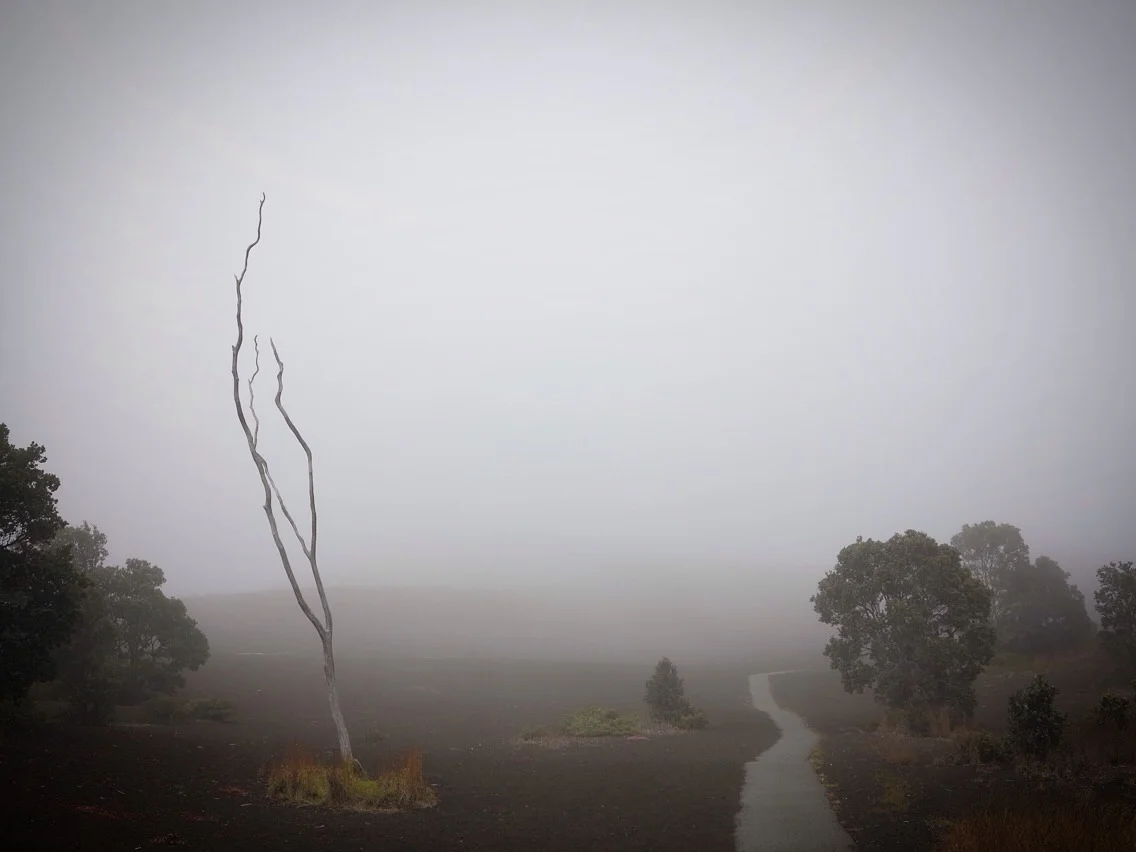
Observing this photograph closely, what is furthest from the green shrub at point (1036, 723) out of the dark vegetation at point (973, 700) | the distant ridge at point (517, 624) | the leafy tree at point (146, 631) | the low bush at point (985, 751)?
the distant ridge at point (517, 624)

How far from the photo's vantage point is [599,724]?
36250mm

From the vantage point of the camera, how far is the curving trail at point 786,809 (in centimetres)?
1645

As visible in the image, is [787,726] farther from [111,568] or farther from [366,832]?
[111,568]

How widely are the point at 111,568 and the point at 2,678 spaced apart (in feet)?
57.3

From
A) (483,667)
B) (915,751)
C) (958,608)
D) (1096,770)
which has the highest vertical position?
(958,608)

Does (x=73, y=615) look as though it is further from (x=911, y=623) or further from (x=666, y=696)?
(x=911, y=623)

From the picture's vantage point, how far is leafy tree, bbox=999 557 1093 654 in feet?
169

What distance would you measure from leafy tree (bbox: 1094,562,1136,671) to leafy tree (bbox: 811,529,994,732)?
61.9 feet

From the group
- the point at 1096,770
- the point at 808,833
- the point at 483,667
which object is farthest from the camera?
the point at 483,667

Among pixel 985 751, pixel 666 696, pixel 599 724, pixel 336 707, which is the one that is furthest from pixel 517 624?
pixel 985 751

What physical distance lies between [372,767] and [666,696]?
2256 centimetres

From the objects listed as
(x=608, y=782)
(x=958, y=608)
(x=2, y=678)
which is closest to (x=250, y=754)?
(x=2, y=678)

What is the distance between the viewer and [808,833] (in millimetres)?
17328

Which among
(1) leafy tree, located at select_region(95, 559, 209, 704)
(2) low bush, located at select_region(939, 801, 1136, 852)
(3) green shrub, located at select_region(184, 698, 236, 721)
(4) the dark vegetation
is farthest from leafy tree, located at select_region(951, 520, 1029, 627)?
(1) leafy tree, located at select_region(95, 559, 209, 704)
